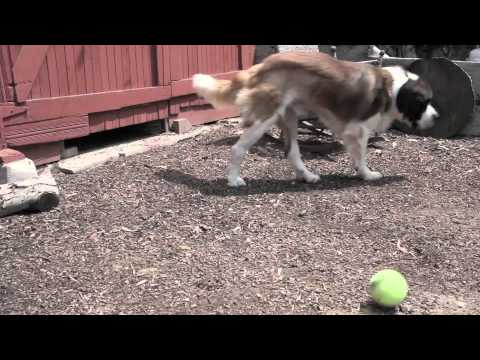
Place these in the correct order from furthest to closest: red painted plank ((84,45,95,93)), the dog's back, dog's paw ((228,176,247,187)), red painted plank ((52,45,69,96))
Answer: red painted plank ((84,45,95,93))
red painted plank ((52,45,69,96))
dog's paw ((228,176,247,187))
the dog's back

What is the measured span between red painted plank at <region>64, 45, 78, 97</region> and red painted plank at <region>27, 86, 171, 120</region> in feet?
0.36

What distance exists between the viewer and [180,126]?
7.89 metres

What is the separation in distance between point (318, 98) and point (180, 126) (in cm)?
306

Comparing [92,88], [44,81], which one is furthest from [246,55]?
[44,81]

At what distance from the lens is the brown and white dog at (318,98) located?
5258 mm

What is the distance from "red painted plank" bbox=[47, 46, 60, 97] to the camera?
6160 mm

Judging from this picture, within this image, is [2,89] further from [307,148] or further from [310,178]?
[307,148]

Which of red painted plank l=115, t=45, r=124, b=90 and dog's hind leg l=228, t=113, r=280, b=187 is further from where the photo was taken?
red painted plank l=115, t=45, r=124, b=90

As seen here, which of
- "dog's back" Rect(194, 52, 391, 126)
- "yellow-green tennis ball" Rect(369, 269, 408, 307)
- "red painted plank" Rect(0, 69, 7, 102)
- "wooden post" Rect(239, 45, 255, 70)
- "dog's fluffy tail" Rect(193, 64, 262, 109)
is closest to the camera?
"yellow-green tennis ball" Rect(369, 269, 408, 307)

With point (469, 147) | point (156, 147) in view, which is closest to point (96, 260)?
point (156, 147)

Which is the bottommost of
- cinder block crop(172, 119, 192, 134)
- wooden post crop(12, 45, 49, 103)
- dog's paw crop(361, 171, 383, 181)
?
dog's paw crop(361, 171, 383, 181)

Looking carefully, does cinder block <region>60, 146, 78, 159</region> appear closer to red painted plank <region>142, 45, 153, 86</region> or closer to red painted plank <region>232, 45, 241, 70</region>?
red painted plank <region>142, 45, 153, 86</region>

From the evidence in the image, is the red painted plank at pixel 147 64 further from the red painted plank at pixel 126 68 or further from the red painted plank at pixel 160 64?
the red painted plank at pixel 126 68

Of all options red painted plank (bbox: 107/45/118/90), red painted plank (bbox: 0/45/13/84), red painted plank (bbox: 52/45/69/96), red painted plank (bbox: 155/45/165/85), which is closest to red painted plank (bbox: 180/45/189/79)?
red painted plank (bbox: 155/45/165/85)
